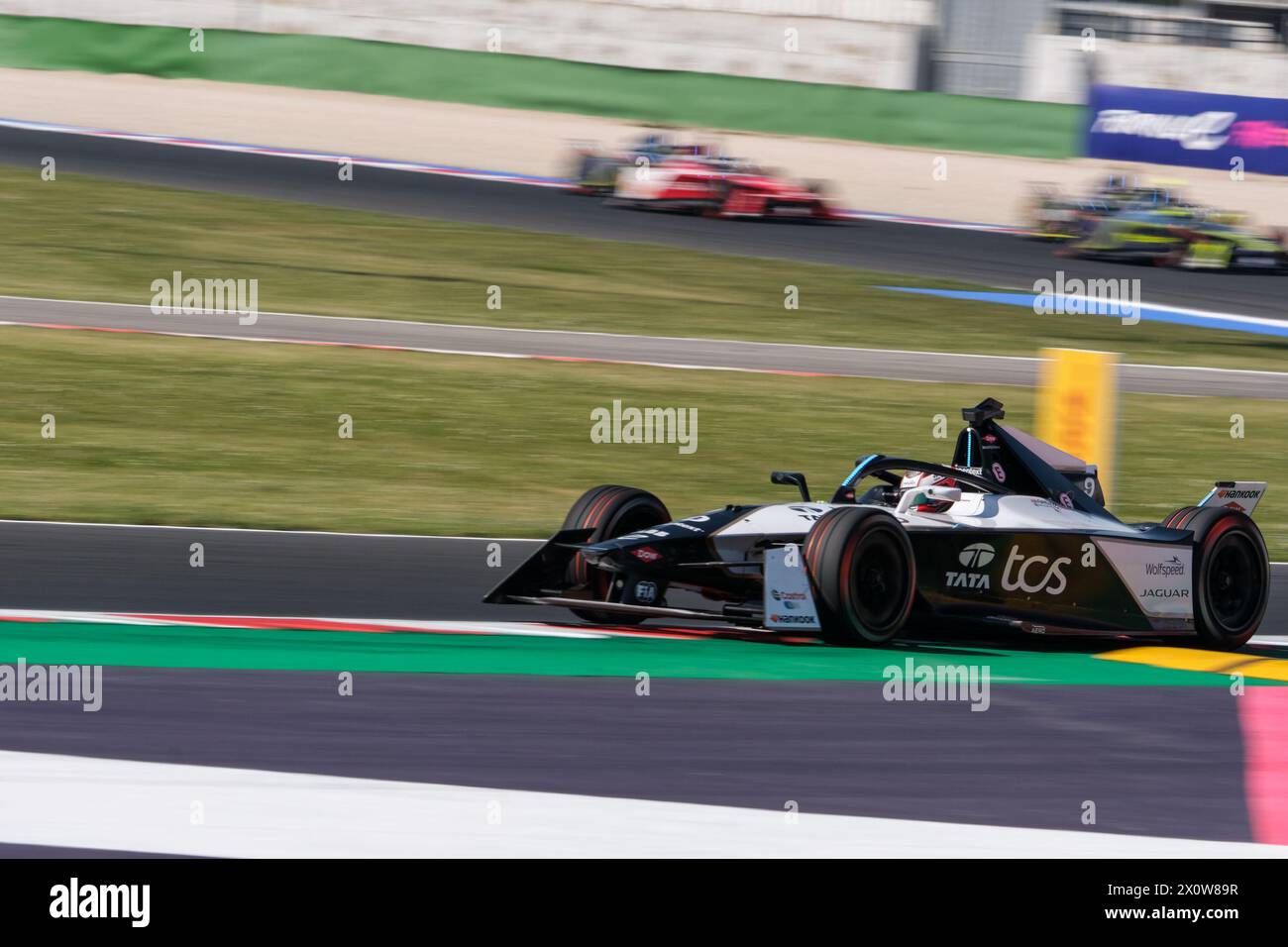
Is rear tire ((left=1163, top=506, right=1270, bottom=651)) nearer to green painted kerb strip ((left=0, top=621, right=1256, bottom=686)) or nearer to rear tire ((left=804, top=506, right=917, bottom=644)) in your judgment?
green painted kerb strip ((left=0, top=621, right=1256, bottom=686))

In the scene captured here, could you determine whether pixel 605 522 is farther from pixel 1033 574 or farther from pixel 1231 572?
pixel 1231 572

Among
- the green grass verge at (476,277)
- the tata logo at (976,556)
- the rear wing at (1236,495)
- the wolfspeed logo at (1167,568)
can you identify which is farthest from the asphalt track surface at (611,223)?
the tata logo at (976,556)

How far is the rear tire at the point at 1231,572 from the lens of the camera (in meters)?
8.73

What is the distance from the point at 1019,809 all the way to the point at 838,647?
2.45 meters

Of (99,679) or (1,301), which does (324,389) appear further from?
(99,679)

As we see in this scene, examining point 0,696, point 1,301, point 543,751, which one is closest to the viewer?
point 543,751

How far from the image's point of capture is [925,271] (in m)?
24.7

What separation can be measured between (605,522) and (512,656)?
108 cm

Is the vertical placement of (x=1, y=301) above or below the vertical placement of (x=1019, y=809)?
above

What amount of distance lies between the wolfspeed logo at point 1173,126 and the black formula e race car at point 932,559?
86.2 feet

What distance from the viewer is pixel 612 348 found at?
18.3 meters

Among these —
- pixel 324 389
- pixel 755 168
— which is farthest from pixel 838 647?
pixel 755 168
